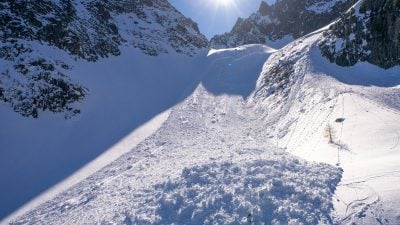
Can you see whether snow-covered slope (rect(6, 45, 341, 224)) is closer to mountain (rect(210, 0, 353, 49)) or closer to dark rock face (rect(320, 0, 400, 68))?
dark rock face (rect(320, 0, 400, 68))

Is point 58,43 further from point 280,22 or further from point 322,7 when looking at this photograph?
point 280,22

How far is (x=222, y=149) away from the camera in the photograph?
60.8 feet

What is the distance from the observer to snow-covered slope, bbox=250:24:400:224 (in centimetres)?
1005

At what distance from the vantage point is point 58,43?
33062mm

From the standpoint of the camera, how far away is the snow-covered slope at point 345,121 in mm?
10055

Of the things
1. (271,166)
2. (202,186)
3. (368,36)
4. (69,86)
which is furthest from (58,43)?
(368,36)

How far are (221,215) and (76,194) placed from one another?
327 inches

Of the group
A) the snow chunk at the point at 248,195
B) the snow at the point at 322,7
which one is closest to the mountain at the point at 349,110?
the snow chunk at the point at 248,195

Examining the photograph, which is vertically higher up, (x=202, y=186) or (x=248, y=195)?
(x=202, y=186)

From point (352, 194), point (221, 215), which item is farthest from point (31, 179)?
point (352, 194)

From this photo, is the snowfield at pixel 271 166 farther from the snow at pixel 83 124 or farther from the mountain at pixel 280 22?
the mountain at pixel 280 22

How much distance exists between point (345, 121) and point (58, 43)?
90.0ft

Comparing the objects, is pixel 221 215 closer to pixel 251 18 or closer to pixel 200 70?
pixel 200 70

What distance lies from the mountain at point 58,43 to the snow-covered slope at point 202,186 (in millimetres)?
9795
